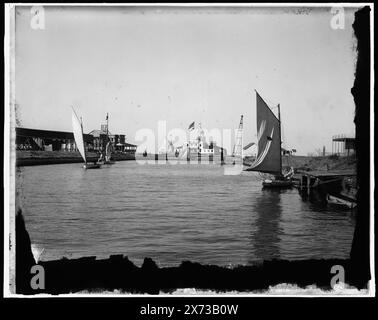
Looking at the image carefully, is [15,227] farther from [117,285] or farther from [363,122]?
[363,122]

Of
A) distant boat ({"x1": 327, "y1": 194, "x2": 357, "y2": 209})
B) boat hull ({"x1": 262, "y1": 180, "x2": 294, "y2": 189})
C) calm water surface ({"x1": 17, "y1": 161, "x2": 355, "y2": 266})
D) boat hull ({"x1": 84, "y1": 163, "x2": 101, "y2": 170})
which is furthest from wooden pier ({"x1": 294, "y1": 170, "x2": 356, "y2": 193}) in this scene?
boat hull ({"x1": 84, "y1": 163, "x2": 101, "y2": 170})

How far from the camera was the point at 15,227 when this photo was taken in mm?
6602

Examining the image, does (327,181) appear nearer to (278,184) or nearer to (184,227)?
(278,184)

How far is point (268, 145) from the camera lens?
21.6 meters

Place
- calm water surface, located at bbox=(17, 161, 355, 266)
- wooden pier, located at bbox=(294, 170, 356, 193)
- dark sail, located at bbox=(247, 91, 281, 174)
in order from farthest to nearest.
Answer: dark sail, located at bbox=(247, 91, 281, 174) → wooden pier, located at bbox=(294, 170, 356, 193) → calm water surface, located at bbox=(17, 161, 355, 266)

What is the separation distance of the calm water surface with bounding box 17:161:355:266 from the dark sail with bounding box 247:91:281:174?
268cm

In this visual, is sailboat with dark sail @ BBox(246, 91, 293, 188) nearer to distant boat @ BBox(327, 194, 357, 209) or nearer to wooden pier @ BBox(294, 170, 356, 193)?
wooden pier @ BBox(294, 170, 356, 193)

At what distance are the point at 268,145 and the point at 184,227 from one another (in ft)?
36.7

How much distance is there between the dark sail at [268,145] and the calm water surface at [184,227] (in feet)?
8.81

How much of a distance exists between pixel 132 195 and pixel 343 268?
1480 centimetres

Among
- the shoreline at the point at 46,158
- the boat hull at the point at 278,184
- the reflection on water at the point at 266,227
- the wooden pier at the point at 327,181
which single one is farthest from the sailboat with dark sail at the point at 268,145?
the shoreline at the point at 46,158

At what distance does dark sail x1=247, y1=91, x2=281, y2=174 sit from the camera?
65.9 ft

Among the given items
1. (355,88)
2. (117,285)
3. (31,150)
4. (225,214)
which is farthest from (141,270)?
(31,150)

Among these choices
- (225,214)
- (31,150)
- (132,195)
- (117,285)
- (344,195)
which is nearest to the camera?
(117,285)
